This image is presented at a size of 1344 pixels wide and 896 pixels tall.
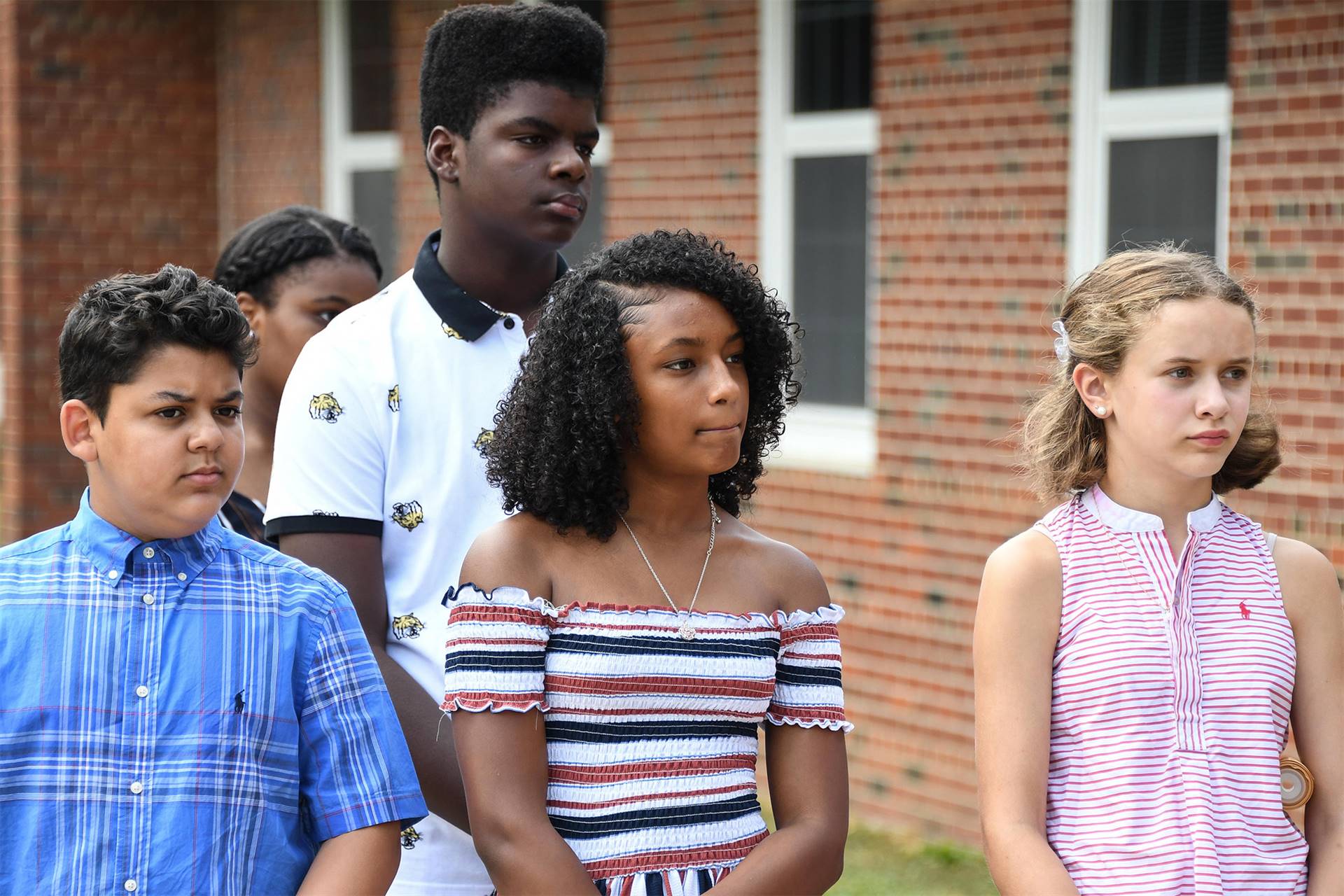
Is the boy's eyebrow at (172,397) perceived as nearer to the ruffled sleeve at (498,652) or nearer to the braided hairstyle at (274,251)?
the ruffled sleeve at (498,652)

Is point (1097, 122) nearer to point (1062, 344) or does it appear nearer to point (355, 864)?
point (1062, 344)

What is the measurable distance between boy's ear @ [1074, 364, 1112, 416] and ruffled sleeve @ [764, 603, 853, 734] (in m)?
0.61

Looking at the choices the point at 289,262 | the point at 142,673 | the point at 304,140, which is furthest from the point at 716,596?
the point at 304,140

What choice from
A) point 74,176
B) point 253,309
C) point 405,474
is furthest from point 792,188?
point 74,176

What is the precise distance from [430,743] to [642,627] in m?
0.47

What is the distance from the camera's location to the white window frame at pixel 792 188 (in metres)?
6.96

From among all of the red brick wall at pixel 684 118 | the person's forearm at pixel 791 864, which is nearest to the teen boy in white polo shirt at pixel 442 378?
the person's forearm at pixel 791 864

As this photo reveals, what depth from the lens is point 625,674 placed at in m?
2.37

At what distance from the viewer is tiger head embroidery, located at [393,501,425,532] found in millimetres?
2711

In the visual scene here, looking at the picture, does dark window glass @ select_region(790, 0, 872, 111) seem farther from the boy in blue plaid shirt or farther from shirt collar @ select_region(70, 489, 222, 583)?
shirt collar @ select_region(70, 489, 222, 583)

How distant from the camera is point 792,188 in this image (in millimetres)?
7250

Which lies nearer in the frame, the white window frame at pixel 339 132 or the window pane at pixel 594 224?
the window pane at pixel 594 224

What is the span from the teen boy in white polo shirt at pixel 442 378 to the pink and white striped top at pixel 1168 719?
1001 mm

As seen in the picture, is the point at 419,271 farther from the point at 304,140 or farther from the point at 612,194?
the point at 304,140
